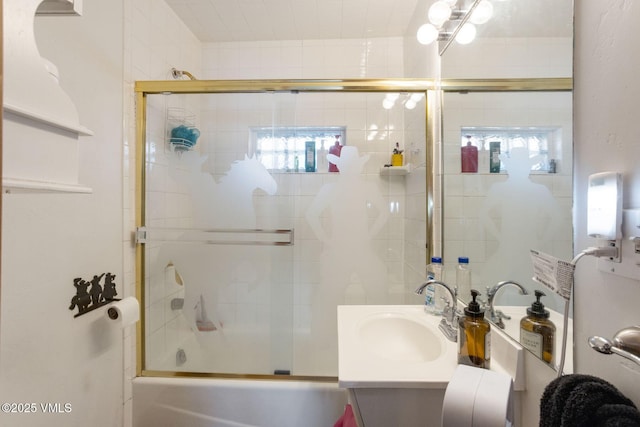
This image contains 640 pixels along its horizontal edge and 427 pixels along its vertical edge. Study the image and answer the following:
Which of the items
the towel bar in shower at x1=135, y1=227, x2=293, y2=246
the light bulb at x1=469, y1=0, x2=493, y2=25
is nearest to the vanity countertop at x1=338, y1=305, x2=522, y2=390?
the towel bar in shower at x1=135, y1=227, x2=293, y2=246

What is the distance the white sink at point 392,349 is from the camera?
718 millimetres

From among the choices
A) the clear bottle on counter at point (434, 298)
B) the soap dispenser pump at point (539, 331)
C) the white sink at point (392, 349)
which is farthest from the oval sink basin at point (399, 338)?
the soap dispenser pump at point (539, 331)

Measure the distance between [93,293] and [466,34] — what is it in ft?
6.20

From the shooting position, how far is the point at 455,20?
1114 millimetres

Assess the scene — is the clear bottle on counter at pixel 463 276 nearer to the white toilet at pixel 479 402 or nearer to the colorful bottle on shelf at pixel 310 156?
the white toilet at pixel 479 402

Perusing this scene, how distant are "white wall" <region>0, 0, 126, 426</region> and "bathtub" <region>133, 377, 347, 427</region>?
14 centimetres

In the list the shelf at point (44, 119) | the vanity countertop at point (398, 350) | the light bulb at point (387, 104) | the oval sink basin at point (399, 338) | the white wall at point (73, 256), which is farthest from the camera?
the light bulb at point (387, 104)

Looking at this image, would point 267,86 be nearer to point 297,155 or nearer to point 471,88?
point 297,155

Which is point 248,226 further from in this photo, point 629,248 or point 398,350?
point 629,248

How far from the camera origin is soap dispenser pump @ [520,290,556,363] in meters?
0.61

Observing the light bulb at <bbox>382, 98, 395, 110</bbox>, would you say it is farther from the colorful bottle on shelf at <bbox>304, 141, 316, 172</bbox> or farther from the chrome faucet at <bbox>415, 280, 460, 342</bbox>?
the chrome faucet at <bbox>415, 280, 460, 342</bbox>

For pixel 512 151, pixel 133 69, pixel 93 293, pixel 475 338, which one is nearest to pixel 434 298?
pixel 475 338

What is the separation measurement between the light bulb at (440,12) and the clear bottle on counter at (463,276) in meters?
1.00

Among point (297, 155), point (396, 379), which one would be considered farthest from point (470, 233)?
point (297, 155)
